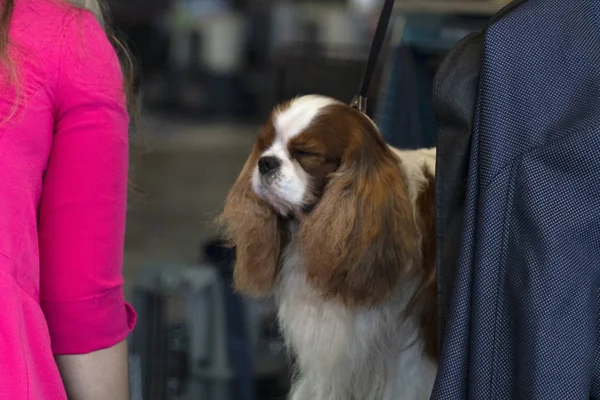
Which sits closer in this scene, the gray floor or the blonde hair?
the blonde hair

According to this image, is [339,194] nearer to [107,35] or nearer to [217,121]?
[107,35]

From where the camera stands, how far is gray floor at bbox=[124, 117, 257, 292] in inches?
202

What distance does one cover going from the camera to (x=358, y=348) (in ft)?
5.29

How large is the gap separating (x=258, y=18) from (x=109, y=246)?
29.2 ft

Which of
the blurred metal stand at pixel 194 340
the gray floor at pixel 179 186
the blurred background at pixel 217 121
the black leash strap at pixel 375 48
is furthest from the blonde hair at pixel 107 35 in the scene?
the gray floor at pixel 179 186

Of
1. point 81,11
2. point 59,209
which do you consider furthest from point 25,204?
point 81,11

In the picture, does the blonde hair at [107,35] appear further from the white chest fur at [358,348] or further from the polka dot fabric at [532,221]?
the polka dot fabric at [532,221]

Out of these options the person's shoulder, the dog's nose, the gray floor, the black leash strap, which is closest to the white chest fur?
the dog's nose

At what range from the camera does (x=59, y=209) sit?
3.84 feet

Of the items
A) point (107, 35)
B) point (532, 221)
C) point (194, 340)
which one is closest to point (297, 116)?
point (107, 35)

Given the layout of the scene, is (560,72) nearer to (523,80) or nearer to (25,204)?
(523,80)

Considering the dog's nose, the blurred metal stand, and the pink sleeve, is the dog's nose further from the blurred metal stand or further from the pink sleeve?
the blurred metal stand

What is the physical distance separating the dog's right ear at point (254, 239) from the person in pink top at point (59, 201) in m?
0.46

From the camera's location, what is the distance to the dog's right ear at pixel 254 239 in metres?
1.68
